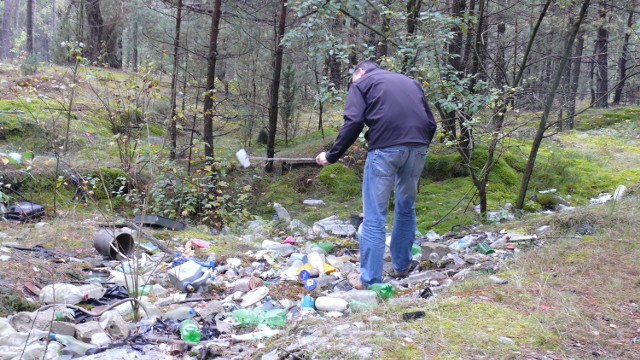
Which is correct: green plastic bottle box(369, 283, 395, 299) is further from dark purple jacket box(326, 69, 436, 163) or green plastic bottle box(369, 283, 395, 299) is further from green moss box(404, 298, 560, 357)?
dark purple jacket box(326, 69, 436, 163)

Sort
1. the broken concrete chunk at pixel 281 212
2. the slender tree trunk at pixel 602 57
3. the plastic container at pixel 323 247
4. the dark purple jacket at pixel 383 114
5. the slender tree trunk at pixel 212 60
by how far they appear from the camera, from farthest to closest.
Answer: the slender tree trunk at pixel 212 60 < the broken concrete chunk at pixel 281 212 < the slender tree trunk at pixel 602 57 < the plastic container at pixel 323 247 < the dark purple jacket at pixel 383 114

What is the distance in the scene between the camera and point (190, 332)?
10.3 feet

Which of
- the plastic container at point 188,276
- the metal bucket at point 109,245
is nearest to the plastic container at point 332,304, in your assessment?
the plastic container at point 188,276

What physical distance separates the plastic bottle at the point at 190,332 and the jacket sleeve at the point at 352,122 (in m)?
1.78

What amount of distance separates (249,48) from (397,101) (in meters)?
7.92

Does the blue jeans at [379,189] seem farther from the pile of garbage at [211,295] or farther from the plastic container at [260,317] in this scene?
the plastic container at [260,317]

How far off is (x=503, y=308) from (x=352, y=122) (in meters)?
1.78

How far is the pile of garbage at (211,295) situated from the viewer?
3035mm

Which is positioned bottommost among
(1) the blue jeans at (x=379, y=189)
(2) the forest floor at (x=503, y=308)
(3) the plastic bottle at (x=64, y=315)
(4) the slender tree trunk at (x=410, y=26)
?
(3) the plastic bottle at (x=64, y=315)

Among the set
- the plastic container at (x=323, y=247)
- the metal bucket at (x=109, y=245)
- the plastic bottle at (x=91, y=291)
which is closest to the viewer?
the plastic bottle at (x=91, y=291)

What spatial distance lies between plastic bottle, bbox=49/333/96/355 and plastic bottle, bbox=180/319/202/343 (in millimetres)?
480

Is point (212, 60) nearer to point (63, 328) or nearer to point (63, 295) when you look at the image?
point (63, 295)

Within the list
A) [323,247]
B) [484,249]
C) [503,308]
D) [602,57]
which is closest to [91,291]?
[323,247]

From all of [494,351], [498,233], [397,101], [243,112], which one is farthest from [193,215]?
[494,351]
